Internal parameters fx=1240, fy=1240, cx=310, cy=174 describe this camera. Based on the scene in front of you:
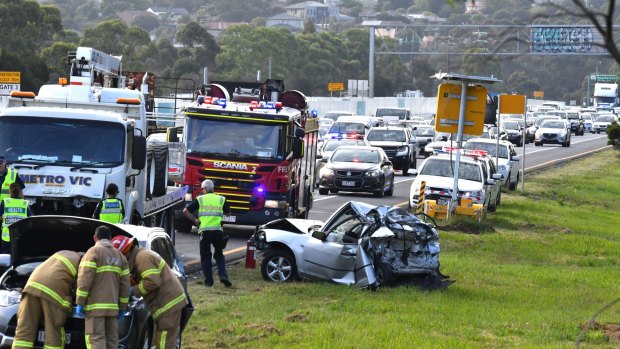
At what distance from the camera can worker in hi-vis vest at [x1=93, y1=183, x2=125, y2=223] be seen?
15375mm

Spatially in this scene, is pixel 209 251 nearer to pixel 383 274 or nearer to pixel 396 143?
pixel 383 274

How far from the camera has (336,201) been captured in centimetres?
3344

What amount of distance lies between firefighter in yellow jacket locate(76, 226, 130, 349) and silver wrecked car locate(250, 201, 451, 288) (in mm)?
7372

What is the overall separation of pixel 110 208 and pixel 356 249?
365cm

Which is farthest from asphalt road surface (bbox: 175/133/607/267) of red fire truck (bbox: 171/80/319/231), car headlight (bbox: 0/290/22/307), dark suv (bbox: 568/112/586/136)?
dark suv (bbox: 568/112/586/136)

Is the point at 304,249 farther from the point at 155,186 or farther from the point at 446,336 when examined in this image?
the point at 446,336

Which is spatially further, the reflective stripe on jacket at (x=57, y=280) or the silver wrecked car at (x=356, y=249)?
the silver wrecked car at (x=356, y=249)

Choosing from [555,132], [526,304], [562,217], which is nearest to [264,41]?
[555,132]

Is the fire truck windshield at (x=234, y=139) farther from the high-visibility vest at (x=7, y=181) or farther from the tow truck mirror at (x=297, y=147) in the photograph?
the high-visibility vest at (x=7, y=181)

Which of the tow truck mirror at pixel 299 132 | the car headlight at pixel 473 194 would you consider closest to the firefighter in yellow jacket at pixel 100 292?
the tow truck mirror at pixel 299 132

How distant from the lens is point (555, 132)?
240 ft

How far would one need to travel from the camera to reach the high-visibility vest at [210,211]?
1700 cm

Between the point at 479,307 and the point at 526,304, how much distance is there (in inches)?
36.6

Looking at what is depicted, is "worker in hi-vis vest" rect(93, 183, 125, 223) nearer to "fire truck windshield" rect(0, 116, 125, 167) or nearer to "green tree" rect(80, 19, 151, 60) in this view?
"fire truck windshield" rect(0, 116, 125, 167)
